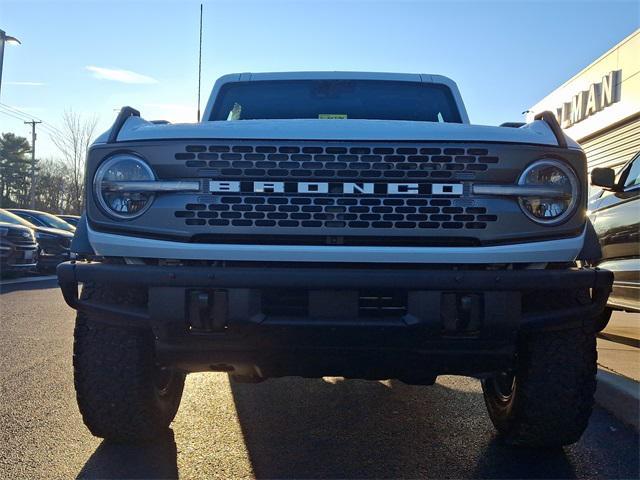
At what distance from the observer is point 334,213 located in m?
2.46

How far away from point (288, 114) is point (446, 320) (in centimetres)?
226

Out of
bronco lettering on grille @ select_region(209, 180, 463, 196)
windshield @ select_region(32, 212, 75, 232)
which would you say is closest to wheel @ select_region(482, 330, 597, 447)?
bronco lettering on grille @ select_region(209, 180, 463, 196)

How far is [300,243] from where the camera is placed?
247 cm

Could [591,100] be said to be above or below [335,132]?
above

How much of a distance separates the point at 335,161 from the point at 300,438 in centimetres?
160

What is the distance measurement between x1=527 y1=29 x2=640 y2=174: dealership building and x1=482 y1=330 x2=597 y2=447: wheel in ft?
42.9

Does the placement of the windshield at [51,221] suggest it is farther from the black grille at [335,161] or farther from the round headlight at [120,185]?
the black grille at [335,161]

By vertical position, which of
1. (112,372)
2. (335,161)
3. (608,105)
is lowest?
(112,372)

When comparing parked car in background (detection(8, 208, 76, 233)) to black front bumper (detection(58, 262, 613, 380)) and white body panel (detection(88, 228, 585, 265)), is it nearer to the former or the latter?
white body panel (detection(88, 228, 585, 265))

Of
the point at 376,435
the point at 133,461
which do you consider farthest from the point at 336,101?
the point at 133,461

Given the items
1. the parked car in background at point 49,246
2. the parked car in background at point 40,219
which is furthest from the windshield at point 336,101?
the parked car in background at point 40,219

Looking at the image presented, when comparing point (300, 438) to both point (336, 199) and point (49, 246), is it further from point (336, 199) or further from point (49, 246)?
point (49, 246)

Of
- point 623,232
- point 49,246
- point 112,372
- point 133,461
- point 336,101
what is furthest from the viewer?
point 49,246

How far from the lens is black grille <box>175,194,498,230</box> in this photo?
2453mm
